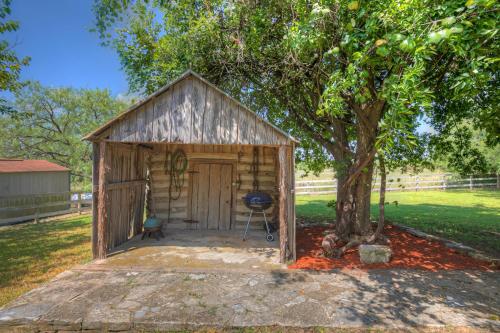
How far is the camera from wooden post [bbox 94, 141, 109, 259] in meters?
6.21

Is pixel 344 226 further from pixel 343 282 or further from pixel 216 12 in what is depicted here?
pixel 216 12

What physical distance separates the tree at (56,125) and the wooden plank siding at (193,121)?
18299mm

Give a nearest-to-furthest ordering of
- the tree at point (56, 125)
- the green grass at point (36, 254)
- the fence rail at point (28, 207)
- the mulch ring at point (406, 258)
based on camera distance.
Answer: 1. the green grass at point (36, 254)
2. the mulch ring at point (406, 258)
3. the fence rail at point (28, 207)
4. the tree at point (56, 125)

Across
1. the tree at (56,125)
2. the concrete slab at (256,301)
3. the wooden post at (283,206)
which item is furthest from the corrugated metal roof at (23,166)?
the wooden post at (283,206)

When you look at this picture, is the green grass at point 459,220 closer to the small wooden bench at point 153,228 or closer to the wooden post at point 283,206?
the wooden post at point 283,206

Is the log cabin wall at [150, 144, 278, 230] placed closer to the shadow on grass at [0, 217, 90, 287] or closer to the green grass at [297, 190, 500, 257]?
the shadow on grass at [0, 217, 90, 287]

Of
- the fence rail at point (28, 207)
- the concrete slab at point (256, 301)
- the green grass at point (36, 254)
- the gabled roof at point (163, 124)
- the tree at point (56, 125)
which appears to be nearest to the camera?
the concrete slab at point (256, 301)

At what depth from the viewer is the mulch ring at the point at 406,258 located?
5.79 meters

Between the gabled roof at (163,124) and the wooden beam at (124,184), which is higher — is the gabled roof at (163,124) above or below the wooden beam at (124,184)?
above

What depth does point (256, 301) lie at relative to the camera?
4.30 meters

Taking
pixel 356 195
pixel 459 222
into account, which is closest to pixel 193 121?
pixel 356 195

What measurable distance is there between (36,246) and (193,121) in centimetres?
602

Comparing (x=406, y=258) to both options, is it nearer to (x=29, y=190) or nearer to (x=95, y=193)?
(x=95, y=193)

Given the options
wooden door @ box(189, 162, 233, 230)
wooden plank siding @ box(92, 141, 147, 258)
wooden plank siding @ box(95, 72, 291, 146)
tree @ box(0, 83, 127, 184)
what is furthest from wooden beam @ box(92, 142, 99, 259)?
tree @ box(0, 83, 127, 184)
